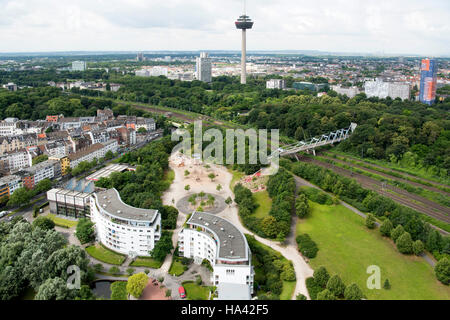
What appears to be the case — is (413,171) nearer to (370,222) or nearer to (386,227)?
(370,222)

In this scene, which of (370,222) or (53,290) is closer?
(53,290)

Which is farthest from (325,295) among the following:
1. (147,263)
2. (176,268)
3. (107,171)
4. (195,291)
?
(107,171)

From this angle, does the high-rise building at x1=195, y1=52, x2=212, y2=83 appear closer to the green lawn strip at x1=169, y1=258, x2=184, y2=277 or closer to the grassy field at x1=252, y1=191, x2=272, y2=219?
the grassy field at x1=252, y1=191, x2=272, y2=219

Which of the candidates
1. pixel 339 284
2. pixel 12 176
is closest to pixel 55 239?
pixel 12 176

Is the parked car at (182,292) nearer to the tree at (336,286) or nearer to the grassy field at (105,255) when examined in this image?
the grassy field at (105,255)

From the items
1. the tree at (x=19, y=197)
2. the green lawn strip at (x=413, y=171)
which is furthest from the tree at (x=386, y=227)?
the tree at (x=19, y=197)

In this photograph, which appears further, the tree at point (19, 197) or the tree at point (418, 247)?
the tree at point (19, 197)
